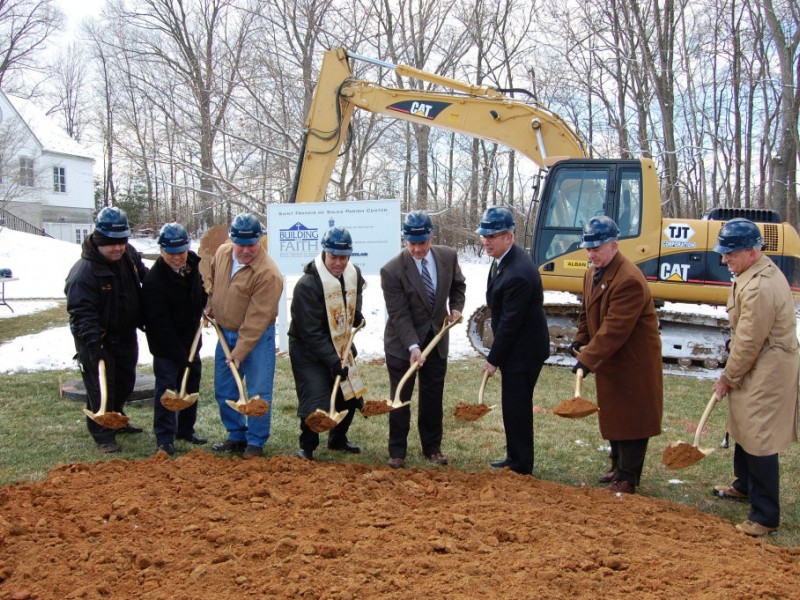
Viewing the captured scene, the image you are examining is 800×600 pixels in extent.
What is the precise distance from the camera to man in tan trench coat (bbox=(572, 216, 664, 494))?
15.2 feet

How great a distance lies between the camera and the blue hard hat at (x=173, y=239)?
214 inches

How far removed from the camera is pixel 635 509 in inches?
171

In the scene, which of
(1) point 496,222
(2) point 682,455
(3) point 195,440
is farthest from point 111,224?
(2) point 682,455

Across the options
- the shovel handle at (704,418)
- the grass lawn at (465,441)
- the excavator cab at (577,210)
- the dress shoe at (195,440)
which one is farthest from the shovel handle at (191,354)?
the excavator cab at (577,210)

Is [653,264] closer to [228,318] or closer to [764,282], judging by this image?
[764,282]

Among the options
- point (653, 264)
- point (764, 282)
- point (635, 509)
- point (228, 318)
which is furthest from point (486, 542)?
point (653, 264)

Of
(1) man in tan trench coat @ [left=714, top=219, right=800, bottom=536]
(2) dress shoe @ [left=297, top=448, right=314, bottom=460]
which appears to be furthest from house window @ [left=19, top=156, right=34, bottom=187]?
(1) man in tan trench coat @ [left=714, top=219, right=800, bottom=536]

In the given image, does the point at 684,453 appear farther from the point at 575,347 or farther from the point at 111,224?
the point at 111,224

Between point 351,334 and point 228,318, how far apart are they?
955 mm

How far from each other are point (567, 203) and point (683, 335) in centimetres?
243

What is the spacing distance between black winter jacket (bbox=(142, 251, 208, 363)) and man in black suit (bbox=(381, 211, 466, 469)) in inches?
61.4

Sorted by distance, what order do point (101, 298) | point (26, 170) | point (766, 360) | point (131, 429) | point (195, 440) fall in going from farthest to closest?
1. point (26, 170)
2. point (131, 429)
3. point (195, 440)
4. point (101, 298)
5. point (766, 360)

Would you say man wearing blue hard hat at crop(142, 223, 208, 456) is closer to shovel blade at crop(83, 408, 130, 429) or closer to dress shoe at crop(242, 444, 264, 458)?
shovel blade at crop(83, 408, 130, 429)

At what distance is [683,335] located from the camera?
9.55m
